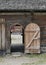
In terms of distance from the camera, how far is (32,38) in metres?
17.0

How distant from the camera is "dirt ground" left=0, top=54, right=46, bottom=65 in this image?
14156 mm

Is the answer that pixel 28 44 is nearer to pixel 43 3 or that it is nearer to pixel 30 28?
pixel 30 28

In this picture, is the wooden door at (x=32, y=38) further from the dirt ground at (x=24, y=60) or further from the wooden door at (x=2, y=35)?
the wooden door at (x=2, y=35)

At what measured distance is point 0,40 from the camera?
57.0 feet

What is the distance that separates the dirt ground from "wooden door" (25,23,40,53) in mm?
511

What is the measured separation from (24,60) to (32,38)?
2.34 metres

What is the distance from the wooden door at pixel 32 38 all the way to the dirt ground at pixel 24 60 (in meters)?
0.51

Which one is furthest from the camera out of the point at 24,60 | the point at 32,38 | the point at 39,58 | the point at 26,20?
the point at 26,20

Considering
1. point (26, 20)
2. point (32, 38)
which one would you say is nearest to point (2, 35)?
point (26, 20)

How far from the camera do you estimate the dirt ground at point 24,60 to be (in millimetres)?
14156

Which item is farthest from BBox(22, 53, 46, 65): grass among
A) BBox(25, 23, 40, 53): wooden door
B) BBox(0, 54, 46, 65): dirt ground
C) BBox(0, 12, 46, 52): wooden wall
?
BBox(0, 12, 46, 52): wooden wall

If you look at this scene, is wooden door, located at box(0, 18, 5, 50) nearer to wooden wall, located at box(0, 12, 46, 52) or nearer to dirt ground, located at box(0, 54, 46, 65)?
wooden wall, located at box(0, 12, 46, 52)

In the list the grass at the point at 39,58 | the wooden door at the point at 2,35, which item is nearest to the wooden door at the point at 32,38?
the grass at the point at 39,58

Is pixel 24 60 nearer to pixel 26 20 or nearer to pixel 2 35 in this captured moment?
pixel 2 35
